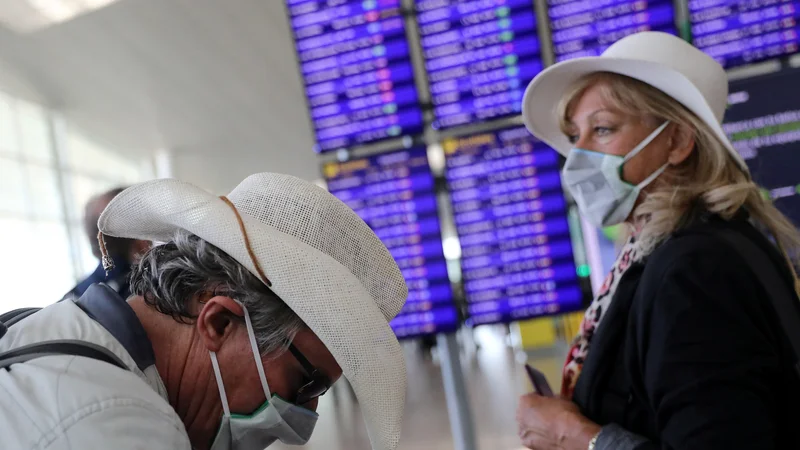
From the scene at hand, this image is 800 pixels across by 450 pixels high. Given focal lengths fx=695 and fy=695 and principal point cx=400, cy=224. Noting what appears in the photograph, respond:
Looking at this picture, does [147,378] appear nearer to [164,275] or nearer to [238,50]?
[164,275]

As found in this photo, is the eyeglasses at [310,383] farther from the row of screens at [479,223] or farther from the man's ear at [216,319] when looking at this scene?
the row of screens at [479,223]

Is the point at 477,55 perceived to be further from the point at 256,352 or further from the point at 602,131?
the point at 256,352

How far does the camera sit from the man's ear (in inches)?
44.6

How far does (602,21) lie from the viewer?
3102mm

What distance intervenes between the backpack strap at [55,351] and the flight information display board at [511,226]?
7.78ft

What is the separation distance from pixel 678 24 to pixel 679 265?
1986 mm

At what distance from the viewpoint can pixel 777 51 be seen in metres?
3.04

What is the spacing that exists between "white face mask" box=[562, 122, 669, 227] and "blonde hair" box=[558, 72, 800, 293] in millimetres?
43

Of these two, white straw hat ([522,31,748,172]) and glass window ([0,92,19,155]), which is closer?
white straw hat ([522,31,748,172])

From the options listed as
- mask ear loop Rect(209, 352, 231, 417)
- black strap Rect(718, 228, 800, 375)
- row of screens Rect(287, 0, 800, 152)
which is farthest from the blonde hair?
row of screens Rect(287, 0, 800, 152)

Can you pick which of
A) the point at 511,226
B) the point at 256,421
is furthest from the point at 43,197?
the point at 256,421

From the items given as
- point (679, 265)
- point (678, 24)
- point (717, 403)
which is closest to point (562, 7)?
point (678, 24)

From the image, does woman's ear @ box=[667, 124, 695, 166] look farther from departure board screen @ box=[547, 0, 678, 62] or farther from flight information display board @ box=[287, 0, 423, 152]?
flight information display board @ box=[287, 0, 423, 152]

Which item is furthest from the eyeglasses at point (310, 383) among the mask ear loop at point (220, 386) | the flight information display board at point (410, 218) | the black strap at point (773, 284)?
the flight information display board at point (410, 218)
